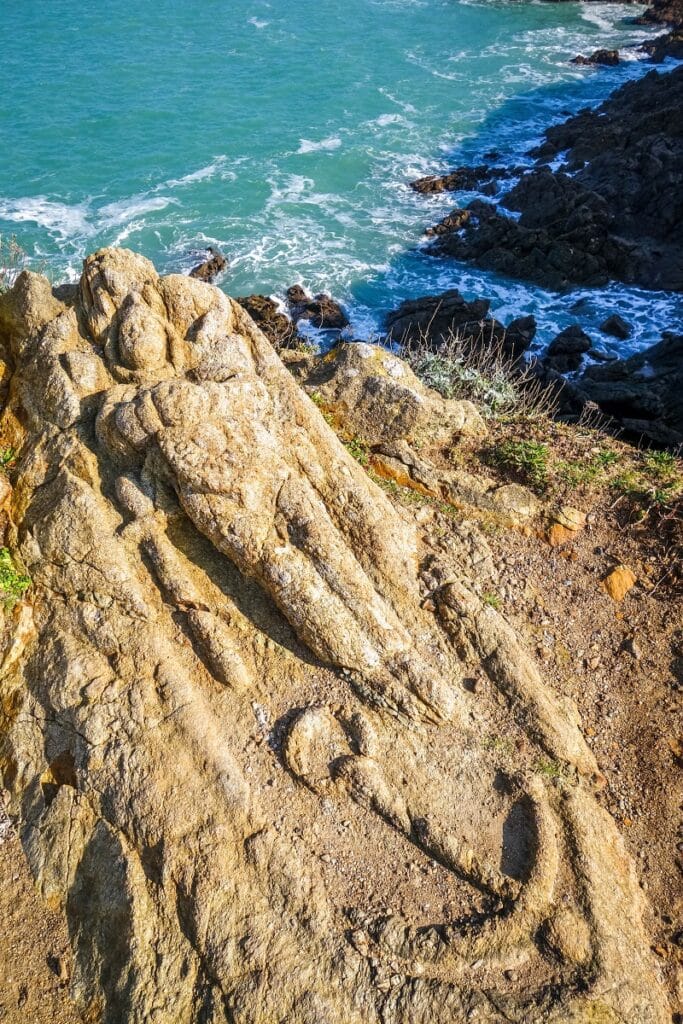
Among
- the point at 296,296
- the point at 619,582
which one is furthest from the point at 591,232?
the point at 619,582

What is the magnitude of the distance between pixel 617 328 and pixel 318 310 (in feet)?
35.4

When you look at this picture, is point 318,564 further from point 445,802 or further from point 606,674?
point 606,674

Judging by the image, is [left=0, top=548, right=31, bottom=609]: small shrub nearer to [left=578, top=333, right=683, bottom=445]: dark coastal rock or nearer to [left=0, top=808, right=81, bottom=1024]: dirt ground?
[left=0, top=808, right=81, bottom=1024]: dirt ground

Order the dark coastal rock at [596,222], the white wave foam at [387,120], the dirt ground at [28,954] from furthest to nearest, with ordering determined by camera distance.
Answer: the white wave foam at [387,120]
the dark coastal rock at [596,222]
the dirt ground at [28,954]

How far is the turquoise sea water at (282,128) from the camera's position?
2772 centimetres

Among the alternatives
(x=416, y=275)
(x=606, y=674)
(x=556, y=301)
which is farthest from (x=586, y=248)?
(x=606, y=674)

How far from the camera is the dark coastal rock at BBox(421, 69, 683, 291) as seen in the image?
87.1 ft

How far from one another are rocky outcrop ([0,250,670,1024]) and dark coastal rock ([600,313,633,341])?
1905 centimetres

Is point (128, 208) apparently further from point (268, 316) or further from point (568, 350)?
point (568, 350)

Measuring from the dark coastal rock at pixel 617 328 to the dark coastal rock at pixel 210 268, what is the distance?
1502cm

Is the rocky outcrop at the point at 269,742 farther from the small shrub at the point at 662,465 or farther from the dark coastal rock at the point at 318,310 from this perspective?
the dark coastal rock at the point at 318,310

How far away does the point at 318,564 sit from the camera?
6582 millimetres

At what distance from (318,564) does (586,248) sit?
25.3 meters

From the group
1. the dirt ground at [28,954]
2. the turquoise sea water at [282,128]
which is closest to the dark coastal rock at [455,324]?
the turquoise sea water at [282,128]
